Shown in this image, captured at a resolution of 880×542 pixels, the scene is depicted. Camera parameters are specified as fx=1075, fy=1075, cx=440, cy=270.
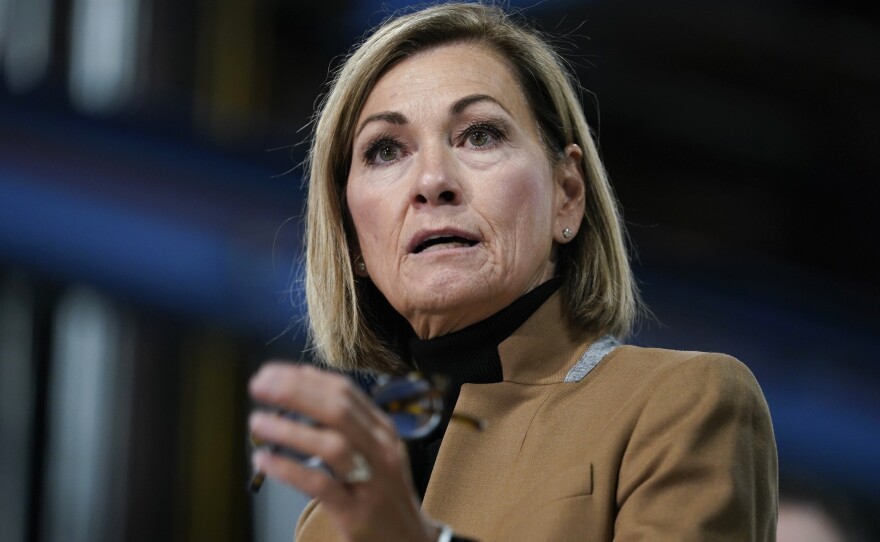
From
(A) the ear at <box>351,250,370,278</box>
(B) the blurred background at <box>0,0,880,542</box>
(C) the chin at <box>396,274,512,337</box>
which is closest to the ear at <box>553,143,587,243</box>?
(C) the chin at <box>396,274,512,337</box>

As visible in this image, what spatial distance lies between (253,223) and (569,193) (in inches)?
73.8

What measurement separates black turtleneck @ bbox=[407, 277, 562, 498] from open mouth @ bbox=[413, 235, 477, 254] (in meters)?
0.13

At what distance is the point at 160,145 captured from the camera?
3.53 m

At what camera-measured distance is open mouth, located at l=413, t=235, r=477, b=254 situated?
1.69m

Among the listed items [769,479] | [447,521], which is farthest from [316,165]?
[769,479]

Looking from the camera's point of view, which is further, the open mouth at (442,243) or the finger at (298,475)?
the open mouth at (442,243)

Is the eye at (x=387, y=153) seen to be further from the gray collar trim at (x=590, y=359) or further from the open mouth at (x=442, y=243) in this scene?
the gray collar trim at (x=590, y=359)

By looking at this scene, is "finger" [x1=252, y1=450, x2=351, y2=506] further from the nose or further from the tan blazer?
the nose

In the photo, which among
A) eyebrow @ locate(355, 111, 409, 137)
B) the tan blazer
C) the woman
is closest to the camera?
the woman

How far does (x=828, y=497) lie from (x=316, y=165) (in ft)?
7.31

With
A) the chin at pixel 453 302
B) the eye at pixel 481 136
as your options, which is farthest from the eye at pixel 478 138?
the chin at pixel 453 302

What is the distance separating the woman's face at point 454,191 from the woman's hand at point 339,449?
0.68 meters

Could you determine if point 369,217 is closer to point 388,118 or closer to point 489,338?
point 388,118

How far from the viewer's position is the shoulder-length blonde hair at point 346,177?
192 cm
